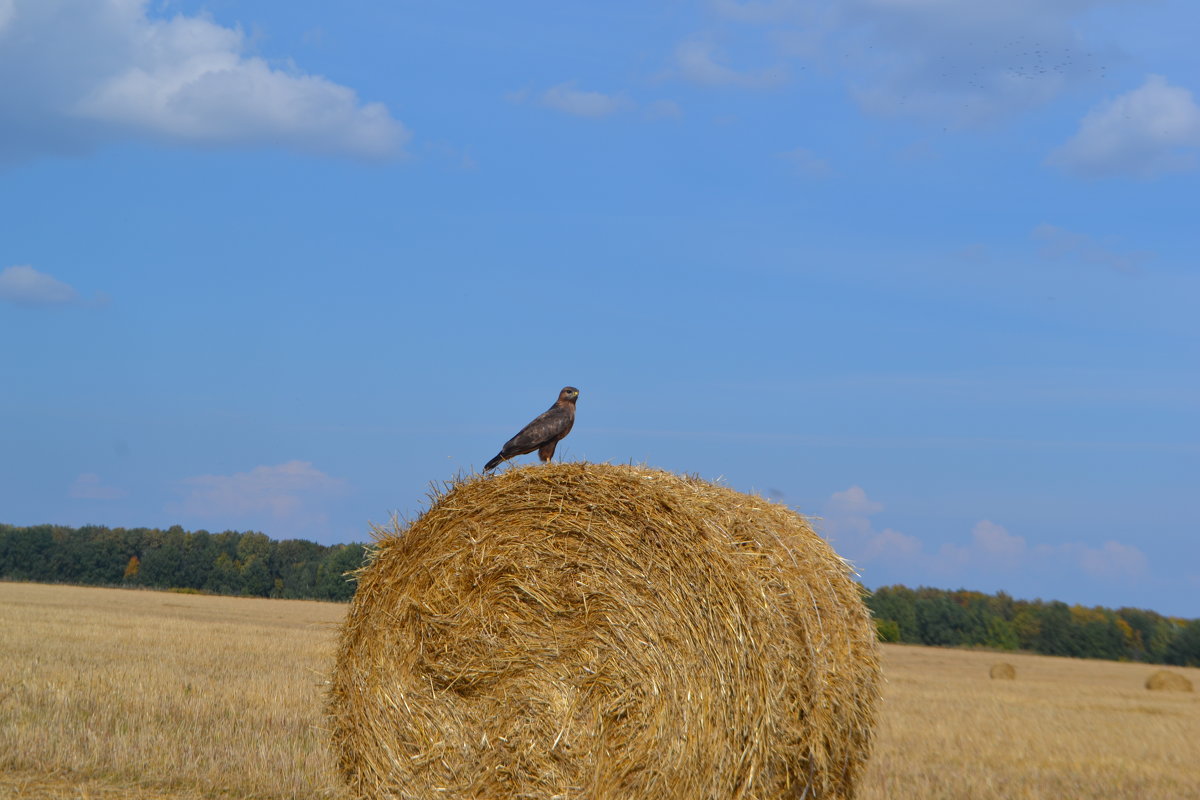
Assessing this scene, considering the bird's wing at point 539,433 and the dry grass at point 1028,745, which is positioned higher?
the bird's wing at point 539,433

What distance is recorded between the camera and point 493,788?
6.21 metres

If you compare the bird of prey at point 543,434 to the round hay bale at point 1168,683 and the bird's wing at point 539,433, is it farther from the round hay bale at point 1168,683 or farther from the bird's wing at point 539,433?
the round hay bale at point 1168,683

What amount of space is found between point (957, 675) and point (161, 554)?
5239cm

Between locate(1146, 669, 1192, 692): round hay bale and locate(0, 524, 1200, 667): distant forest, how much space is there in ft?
28.8

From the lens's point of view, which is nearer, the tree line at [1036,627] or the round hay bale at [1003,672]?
the round hay bale at [1003,672]

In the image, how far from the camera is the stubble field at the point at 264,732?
7.57 m

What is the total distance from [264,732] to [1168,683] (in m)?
22.5

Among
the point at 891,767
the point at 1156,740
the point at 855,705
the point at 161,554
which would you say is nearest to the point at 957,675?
the point at 1156,740

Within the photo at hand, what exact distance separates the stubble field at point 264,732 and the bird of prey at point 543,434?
6.83 feet

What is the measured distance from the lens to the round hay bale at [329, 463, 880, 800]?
5906 millimetres

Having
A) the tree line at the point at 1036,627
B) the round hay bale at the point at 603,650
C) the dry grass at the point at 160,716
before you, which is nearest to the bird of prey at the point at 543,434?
the round hay bale at the point at 603,650

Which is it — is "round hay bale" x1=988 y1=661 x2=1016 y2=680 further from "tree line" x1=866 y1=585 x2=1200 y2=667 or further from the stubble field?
"tree line" x1=866 y1=585 x2=1200 y2=667

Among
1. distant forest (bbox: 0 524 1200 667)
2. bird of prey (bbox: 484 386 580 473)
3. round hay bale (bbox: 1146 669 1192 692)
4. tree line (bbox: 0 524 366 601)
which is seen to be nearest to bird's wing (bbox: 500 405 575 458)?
bird of prey (bbox: 484 386 580 473)

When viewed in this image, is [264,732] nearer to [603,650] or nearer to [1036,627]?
[603,650]
